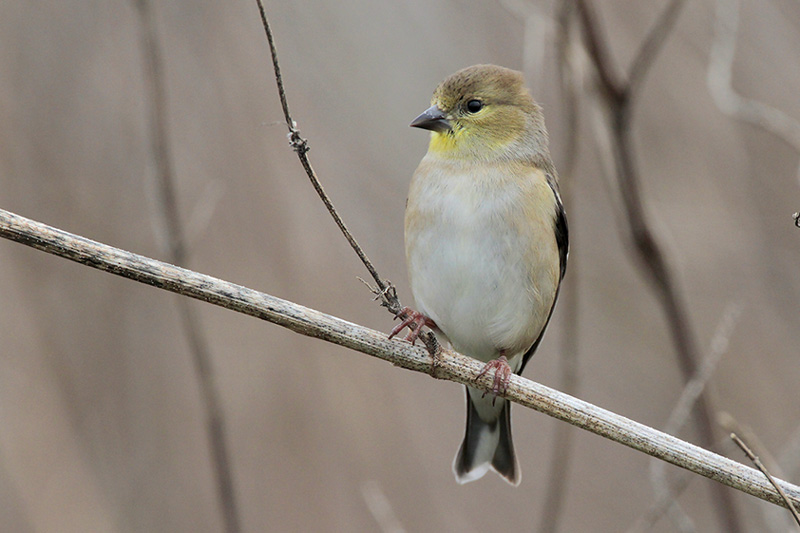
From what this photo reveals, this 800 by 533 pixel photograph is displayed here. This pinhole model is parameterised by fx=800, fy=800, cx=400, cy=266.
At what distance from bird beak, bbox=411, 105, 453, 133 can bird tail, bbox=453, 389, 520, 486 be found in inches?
48.4

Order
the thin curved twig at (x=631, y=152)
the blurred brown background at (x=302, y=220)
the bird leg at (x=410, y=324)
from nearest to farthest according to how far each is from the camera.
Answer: the bird leg at (x=410, y=324) → the thin curved twig at (x=631, y=152) → the blurred brown background at (x=302, y=220)

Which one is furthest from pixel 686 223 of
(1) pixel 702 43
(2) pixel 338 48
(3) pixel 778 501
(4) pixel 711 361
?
(3) pixel 778 501

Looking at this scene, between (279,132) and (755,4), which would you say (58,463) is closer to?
(279,132)

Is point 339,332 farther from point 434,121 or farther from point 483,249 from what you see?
point 434,121

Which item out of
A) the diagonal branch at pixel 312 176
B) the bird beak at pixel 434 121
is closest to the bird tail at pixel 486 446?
the bird beak at pixel 434 121

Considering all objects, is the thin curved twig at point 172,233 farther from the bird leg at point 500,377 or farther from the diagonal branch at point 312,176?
the bird leg at point 500,377

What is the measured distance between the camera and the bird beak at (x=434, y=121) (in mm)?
3435

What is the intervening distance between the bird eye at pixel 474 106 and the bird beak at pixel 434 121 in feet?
0.39

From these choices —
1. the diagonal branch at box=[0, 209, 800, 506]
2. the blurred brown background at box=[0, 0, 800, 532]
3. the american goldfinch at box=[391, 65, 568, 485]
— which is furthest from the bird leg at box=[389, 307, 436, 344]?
the blurred brown background at box=[0, 0, 800, 532]

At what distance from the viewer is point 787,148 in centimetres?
479

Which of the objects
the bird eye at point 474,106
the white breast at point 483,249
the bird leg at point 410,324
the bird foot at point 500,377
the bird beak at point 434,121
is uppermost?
the bird eye at point 474,106

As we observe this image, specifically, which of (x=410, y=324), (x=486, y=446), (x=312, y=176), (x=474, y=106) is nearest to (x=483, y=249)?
(x=410, y=324)

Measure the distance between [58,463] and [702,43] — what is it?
425 cm

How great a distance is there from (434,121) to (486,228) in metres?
0.55
